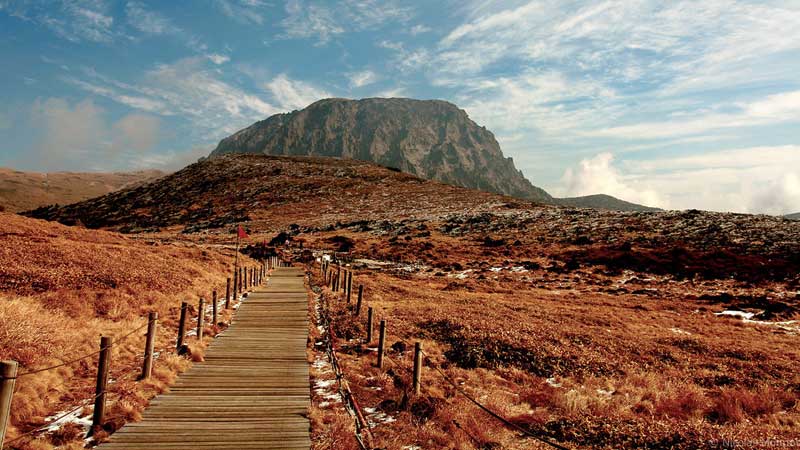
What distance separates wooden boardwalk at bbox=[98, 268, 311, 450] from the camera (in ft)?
24.2

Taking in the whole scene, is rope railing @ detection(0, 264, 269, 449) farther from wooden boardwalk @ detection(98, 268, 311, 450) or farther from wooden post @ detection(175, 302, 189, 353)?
wooden boardwalk @ detection(98, 268, 311, 450)

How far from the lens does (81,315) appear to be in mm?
13984

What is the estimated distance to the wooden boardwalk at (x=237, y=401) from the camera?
24.2 feet

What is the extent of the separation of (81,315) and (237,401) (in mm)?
8706

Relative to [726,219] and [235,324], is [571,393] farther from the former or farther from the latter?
[726,219]

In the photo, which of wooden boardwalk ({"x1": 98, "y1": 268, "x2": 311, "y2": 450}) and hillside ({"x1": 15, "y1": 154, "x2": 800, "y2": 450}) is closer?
wooden boardwalk ({"x1": 98, "y1": 268, "x2": 311, "y2": 450})

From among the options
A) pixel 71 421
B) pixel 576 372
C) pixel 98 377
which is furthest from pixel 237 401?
pixel 576 372

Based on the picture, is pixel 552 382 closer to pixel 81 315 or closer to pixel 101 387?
pixel 101 387

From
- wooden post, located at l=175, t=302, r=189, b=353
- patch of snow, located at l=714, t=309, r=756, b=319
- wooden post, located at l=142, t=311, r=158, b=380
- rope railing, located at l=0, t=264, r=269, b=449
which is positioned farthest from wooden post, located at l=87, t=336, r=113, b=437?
patch of snow, located at l=714, t=309, r=756, b=319

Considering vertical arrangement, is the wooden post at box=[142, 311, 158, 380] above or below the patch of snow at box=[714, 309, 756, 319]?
above

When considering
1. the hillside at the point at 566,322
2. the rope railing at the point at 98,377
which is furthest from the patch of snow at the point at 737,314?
the rope railing at the point at 98,377

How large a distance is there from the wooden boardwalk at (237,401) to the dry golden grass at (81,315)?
558mm

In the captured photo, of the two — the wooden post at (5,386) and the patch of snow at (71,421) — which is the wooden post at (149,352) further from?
the wooden post at (5,386)

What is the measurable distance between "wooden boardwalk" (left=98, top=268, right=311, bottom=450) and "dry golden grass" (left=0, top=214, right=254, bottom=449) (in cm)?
56
